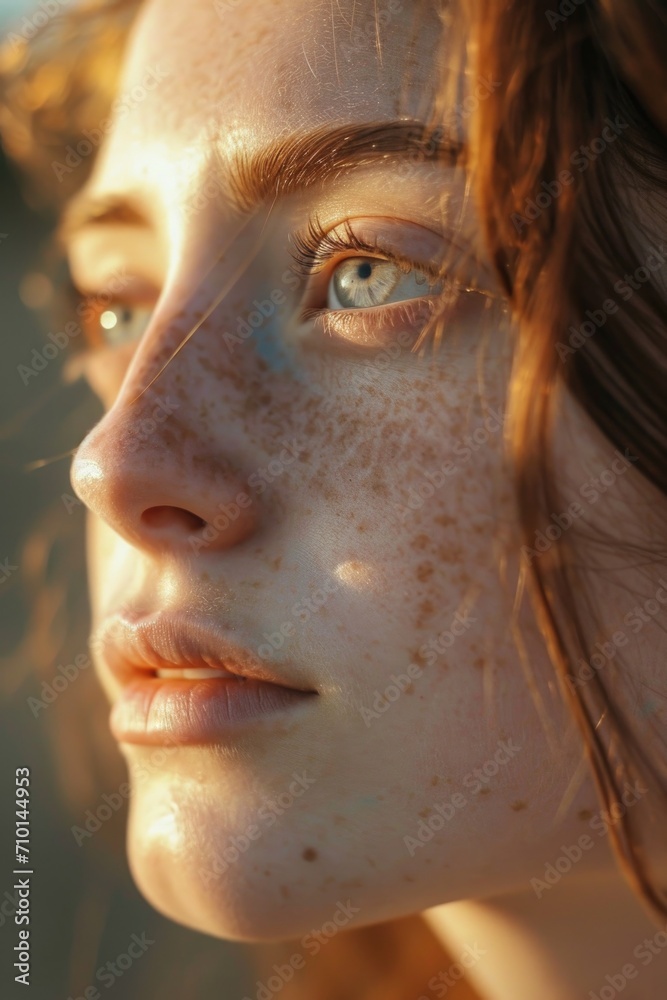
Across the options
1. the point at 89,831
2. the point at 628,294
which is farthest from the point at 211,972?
the point at 628,294

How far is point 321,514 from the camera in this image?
81 centimetres

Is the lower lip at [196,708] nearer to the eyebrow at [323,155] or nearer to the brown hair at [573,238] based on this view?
the brown hair at [573,238]

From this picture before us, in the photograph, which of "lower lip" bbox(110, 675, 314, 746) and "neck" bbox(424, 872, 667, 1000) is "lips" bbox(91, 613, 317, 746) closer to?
"lower lip" bbox(110, 675, 314, 746)

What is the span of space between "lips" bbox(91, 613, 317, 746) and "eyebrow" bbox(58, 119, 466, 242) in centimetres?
40

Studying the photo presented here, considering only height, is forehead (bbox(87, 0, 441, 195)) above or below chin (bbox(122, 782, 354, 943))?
above

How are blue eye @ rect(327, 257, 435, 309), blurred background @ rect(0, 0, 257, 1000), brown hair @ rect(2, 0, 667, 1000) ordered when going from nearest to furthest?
brown hair @ rect(2, 0, 667, 1000), blue eye @ rect(327, 257, 435, 309), blurred background @ rect(0, 0, 257, 1000)

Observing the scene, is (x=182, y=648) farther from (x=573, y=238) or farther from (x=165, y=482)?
(x=573, y=238)

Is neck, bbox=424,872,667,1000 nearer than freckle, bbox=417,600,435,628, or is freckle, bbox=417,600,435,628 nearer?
freckle, bbox=417,600,435,628

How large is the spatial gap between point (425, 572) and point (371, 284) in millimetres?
280

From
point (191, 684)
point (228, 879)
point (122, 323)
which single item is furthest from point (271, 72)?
point (228, 879)

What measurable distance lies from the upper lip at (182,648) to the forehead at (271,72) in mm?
444

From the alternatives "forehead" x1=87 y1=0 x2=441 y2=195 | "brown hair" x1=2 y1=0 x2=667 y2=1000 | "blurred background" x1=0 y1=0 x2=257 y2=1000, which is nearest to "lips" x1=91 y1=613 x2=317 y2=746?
"brown hair" x1=2 y1=0 x2=667 y2=1000

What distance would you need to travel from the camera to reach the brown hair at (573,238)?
74cm

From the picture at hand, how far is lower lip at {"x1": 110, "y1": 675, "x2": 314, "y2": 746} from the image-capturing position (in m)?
0.83
